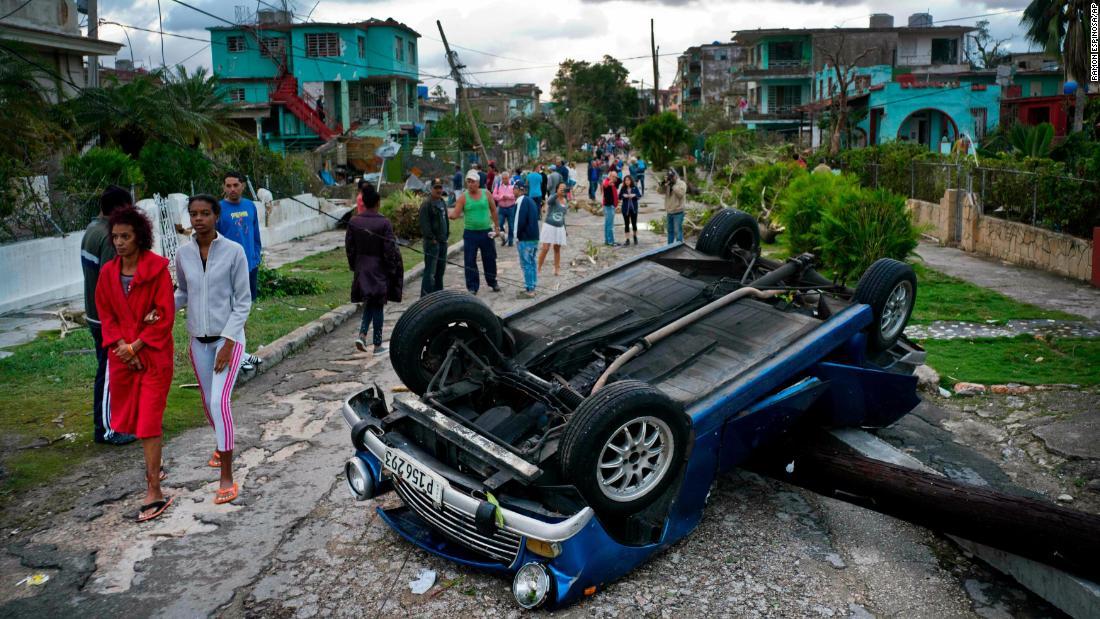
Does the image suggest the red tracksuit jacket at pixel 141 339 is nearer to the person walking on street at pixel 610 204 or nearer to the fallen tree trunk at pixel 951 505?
the fallen tree trunk at pixel 951 505

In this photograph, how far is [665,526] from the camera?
449 centimetres

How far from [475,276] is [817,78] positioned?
4917cm

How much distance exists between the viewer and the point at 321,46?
47.6 meters

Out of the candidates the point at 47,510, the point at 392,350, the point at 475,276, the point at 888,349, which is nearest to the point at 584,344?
the point at 392,350

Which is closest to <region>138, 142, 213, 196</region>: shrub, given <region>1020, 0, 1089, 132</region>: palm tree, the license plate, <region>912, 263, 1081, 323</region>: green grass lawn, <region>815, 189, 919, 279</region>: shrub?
<region>815, 189, 919, 279</region>: shrub

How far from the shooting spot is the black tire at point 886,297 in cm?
562

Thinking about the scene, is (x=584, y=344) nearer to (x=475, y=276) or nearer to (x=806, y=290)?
(x=806, y=290)

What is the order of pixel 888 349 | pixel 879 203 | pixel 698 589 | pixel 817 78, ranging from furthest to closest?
pixel 817 78, pixel 879 203, pixel 888 349, pixel 698 589

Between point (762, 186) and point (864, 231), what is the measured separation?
6938mm

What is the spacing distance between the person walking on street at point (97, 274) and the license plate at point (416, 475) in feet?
8.81

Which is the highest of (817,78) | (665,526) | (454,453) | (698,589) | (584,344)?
(817,78)

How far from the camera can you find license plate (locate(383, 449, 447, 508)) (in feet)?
14.0

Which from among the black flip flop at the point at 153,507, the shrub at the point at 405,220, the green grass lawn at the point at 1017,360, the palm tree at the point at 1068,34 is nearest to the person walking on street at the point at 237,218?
the black flip flop at the point at 153,507

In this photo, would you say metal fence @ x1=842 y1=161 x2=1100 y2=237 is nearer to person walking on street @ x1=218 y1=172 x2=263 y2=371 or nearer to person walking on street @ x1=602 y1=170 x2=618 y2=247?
person walking on street @ x1=602 y1=170 x2=618 y2=247
